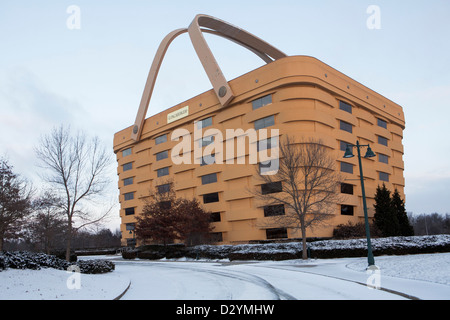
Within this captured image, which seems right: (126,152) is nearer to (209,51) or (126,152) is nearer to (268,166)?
(209,51)

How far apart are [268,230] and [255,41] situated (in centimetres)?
2803

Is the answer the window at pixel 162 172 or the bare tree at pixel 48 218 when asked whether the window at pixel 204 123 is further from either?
the bare tree at pixel 48 218

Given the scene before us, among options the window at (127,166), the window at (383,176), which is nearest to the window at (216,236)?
the window at (383,176)

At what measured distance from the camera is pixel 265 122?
42.4 meters

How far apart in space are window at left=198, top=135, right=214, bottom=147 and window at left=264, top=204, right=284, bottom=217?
12.4m

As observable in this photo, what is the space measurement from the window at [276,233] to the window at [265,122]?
11.8 m

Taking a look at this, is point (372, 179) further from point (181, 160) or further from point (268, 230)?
point (181, 160)

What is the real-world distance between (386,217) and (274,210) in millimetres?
12211

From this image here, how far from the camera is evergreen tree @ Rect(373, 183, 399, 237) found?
39.1 m

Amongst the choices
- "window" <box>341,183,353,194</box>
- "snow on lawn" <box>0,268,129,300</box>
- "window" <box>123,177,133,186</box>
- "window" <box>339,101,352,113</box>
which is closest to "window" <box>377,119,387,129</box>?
"window" <box>339,101,352,113</box>

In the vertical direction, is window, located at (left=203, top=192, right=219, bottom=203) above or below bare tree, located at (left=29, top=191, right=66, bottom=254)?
above

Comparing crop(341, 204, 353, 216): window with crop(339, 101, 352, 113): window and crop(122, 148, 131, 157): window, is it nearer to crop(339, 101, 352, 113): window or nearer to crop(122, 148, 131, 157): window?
crop(339, 101, 352, 113): window
